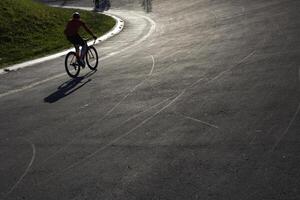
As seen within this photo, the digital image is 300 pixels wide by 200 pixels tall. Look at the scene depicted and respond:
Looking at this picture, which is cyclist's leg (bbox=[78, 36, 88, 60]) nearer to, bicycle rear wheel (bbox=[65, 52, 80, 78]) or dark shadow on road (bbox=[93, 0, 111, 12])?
bicycle rear wheel (bbox=[65, 52, 80, 78])

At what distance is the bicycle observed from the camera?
56.4ft

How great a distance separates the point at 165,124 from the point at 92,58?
813 cm

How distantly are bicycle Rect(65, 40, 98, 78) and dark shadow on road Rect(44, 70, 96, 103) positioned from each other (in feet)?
1.83

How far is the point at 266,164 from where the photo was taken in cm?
796

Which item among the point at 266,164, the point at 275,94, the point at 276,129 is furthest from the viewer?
the point at 275,94

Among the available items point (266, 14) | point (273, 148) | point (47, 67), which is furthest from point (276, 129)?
point (266, 14)

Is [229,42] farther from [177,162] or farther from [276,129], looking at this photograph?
[177,162]

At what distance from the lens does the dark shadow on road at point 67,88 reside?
14560 mm

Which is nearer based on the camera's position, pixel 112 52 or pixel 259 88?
pixel 259 88

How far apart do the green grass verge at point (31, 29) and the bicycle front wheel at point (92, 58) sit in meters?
5.24

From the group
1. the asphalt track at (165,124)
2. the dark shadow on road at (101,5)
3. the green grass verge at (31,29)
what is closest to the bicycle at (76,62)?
the asphalt track at (165,124)

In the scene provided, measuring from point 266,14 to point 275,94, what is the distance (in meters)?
13.3

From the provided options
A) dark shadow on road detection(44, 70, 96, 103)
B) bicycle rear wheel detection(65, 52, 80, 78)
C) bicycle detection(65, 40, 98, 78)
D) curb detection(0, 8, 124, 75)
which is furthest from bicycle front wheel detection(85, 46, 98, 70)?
curb detection(0, 8, 124, 75)

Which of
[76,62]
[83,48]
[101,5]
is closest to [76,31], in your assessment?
[83,48]
